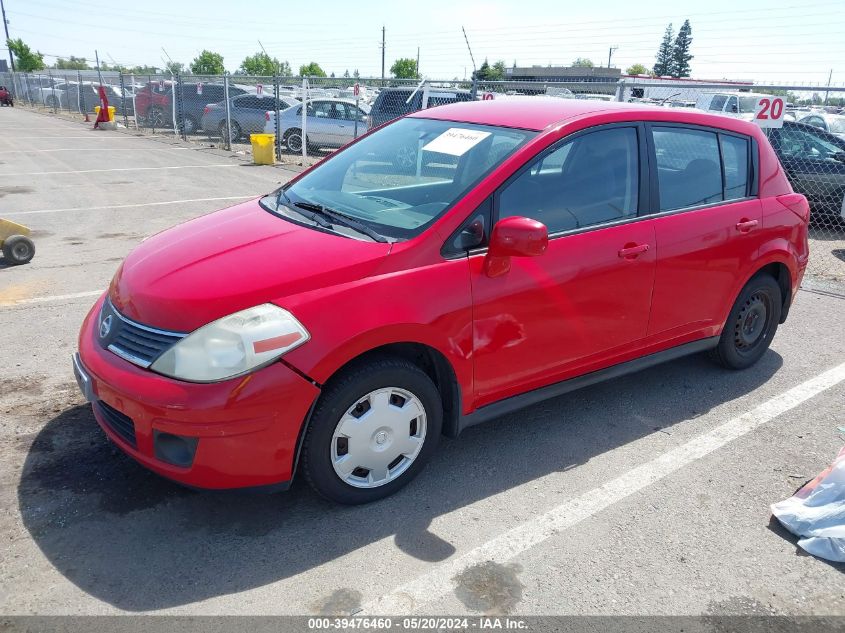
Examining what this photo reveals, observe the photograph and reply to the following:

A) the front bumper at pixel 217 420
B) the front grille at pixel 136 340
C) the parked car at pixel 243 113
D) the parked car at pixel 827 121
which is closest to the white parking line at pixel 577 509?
the front bumper at pixel 217 420

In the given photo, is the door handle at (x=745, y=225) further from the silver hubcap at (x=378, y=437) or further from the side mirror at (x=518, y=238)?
the silver hubcap at (x=378, y=437)

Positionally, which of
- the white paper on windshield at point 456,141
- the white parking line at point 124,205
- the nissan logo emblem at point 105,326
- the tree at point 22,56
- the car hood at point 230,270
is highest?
the tree at point 22,56

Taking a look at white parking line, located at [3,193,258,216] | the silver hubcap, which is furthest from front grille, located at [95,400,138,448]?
white parking line, located at [3,193,258,216]

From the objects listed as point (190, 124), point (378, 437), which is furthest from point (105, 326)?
point (190, 124)

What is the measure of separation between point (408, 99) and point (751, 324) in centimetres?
1108

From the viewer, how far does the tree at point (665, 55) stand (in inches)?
3504

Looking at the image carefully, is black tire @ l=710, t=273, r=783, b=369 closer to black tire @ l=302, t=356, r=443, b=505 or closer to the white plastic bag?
the white plastic bag

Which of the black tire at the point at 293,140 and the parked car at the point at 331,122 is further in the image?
the black tire at the point at 293,140

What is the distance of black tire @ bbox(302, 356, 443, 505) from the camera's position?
2.82 m

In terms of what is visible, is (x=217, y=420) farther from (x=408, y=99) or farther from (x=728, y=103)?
(x=728, y=103)

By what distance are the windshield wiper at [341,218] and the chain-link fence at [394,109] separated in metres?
0.65

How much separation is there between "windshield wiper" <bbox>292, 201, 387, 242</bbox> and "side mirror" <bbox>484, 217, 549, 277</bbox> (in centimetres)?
53

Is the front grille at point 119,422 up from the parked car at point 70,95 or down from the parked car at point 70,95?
down

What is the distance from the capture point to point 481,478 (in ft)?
11.2
